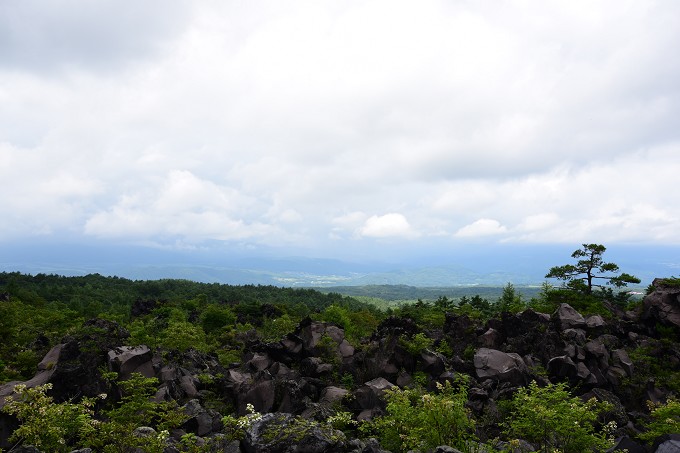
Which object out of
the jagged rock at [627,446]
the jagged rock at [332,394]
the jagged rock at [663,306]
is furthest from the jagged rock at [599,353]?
the jagged rock at [332,394]

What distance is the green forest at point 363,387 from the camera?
12.0 meters

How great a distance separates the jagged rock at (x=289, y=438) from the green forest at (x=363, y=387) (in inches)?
1.7

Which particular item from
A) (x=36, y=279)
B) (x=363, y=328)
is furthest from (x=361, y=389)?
(x=36, y=279)

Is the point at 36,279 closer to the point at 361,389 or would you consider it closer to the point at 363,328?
the point at 363,328

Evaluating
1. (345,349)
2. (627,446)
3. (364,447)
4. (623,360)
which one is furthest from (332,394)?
(623,360)

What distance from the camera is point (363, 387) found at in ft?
71.9

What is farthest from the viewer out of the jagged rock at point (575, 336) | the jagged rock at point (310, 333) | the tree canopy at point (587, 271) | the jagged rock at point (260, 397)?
the tree canopy at point (587, 271)

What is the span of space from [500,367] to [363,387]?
9274 mm

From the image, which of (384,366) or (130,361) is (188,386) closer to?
(130,361)

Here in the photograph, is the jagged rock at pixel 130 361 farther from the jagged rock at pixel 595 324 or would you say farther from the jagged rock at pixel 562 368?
the jagged rock at pixel 595 324

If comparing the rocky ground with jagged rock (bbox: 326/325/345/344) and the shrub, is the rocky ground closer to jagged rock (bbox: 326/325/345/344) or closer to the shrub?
jagged rock (bbox: 326/325/345/344)

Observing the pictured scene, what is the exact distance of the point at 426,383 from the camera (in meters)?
24.2

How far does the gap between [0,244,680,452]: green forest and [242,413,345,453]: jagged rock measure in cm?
4

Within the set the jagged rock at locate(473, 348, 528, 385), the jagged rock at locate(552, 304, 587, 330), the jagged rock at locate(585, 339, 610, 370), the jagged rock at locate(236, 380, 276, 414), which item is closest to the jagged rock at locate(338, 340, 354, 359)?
the jagged rock at locate(236, 380, 276, 414)
